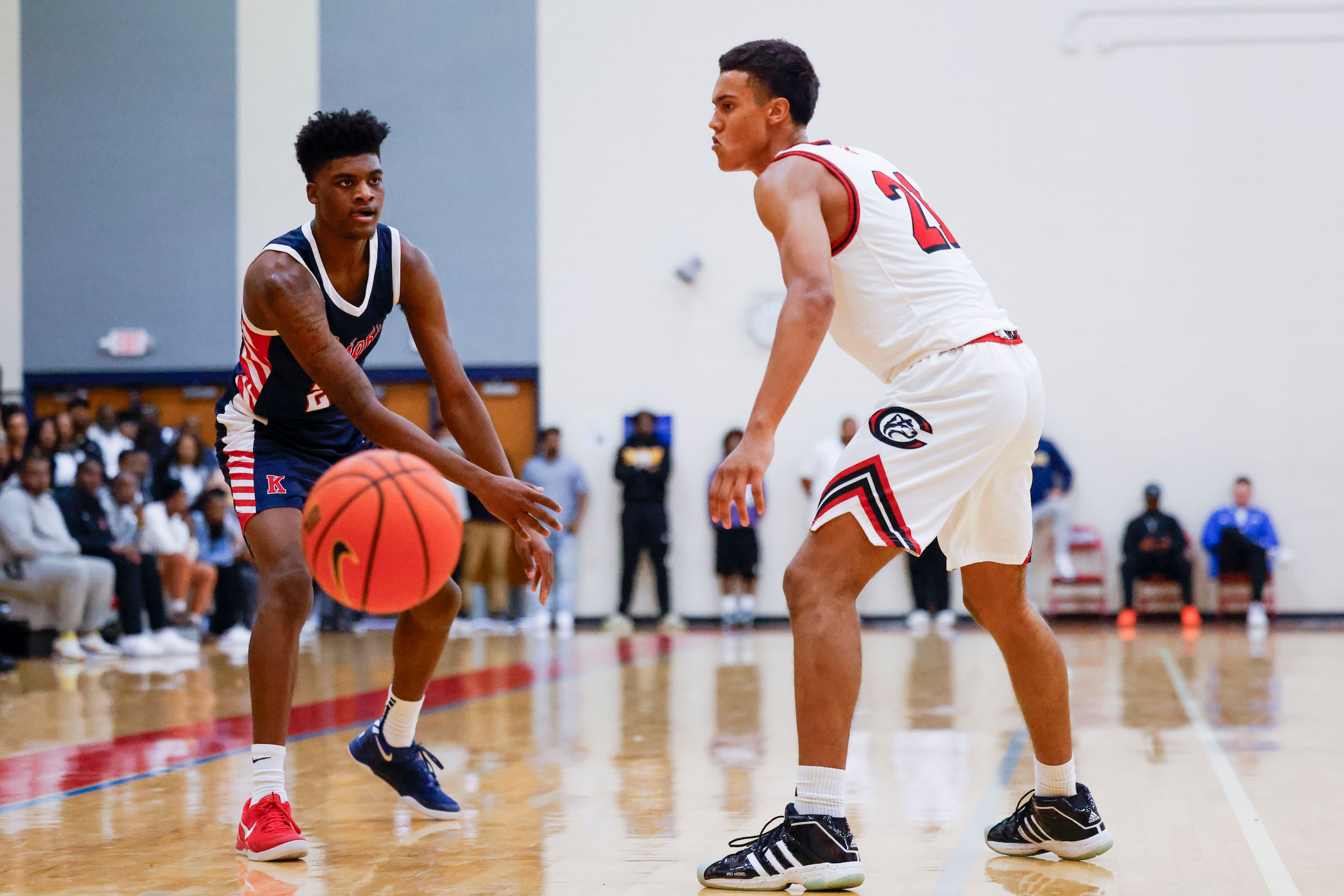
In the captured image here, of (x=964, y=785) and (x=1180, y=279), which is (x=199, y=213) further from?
(x=964, y=785)

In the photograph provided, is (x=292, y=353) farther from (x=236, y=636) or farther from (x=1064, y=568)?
(x=1064, y=568)

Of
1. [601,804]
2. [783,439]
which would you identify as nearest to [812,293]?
[601,804]

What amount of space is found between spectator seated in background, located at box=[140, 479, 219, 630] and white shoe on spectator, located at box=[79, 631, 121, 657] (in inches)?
30.9

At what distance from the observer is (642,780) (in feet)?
14.1

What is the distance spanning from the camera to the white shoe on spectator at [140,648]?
940 cm

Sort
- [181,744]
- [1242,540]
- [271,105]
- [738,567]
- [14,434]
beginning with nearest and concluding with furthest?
1. [181,744]
2. [14,434]
3. [1242,540]
4. [738,567]
5. [271,105]

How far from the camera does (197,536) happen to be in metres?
10.8

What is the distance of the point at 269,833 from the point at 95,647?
7063 mm

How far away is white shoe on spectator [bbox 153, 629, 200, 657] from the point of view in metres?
9.52

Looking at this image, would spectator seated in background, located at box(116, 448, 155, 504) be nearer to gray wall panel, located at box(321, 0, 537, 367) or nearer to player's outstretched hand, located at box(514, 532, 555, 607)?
gray wall panel, located at box(321, 0, 537, 367)

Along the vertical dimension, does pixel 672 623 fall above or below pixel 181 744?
below

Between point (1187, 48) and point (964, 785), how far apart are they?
10.8 meters

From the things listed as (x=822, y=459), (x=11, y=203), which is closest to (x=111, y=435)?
(x=11, y=203)

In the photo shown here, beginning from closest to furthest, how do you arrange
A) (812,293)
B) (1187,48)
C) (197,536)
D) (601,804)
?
(812,293) → (601,804) → (197,536) → (1187,48)
